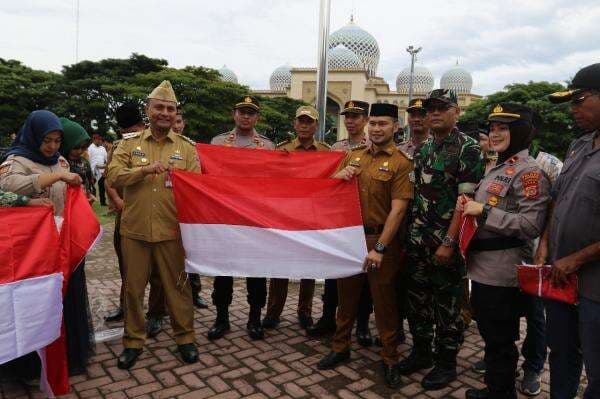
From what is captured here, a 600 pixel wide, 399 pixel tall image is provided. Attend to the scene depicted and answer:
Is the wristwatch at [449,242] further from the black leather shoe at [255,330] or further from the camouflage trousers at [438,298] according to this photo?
the black leather shoe at [255,330]

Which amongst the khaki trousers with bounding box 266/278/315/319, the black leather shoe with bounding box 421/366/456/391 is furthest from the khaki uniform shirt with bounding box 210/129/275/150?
the black leather shoe with bounding box 421/366/456/391

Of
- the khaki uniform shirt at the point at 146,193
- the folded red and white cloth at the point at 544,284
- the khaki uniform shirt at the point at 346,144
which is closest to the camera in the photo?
the folded red and white cloth at the point at 544,284

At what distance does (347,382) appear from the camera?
150 inches

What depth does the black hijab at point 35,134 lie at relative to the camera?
349cm

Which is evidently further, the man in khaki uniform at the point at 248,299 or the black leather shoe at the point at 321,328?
the black leather shoe at the point at 321,328

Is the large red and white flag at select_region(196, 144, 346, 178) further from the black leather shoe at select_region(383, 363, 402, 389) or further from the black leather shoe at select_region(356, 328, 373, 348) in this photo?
the black leather shoe at select_region(383, 363, 402, 389)

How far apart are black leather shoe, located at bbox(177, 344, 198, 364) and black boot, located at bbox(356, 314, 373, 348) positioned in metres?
1.74

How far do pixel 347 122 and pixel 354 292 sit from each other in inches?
92.1

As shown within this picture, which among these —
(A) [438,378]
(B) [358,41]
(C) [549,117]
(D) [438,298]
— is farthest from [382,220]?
(B) [358,41]

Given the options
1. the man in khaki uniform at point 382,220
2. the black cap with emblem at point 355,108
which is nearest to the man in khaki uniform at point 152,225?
the man in khaki uniform at point 382,220

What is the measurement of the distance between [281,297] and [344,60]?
6261 centimetres

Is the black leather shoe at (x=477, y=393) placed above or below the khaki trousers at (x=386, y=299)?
below

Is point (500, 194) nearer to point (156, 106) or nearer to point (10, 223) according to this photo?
point (156, 106)

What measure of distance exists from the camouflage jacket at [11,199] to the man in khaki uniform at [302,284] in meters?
2.64
